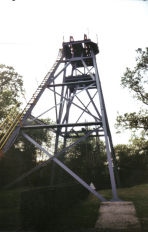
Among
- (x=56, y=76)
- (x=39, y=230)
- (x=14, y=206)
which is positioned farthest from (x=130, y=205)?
(x=56, y=76)

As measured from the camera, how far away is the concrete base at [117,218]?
5.46 meters

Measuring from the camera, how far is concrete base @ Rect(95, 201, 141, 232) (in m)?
5.46


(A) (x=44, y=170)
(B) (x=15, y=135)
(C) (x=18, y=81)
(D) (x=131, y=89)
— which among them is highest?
(C) (x=18, y=81)

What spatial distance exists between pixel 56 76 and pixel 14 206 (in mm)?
7787

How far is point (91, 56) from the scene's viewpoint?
13266 millimetres

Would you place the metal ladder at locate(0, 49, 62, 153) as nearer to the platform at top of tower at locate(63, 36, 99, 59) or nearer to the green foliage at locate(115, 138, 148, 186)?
the platform at top of tower at locate(63, 36, 99, 59)

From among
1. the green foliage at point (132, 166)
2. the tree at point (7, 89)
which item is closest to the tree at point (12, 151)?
the tree at point (7, 89)

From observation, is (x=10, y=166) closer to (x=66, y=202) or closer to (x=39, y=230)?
(x=66, y=202)

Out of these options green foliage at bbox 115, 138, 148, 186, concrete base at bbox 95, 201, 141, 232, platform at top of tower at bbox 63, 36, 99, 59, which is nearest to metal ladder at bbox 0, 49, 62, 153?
platform at top of tower at bbox 63, 36, 99, 59

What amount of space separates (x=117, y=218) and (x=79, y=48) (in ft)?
35.8

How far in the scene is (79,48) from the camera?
13555 mm

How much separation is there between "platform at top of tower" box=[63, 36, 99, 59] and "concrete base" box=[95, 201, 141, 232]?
32.6ft

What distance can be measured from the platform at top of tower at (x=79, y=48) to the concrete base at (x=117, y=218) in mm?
9951

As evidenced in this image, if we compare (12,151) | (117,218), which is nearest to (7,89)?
(12,151)
